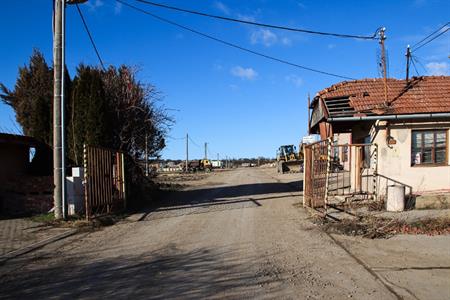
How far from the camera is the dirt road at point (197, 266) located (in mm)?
6254

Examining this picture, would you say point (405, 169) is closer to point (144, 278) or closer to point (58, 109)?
point (58, 109)

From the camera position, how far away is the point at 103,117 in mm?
17188

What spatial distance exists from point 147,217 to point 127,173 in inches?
189

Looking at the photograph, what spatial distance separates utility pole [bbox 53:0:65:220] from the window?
11.6 m

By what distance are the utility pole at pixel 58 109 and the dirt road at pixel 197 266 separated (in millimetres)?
2031

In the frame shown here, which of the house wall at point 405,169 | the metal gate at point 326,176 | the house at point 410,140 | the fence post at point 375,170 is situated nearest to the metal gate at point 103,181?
the metal gate at point 326,176

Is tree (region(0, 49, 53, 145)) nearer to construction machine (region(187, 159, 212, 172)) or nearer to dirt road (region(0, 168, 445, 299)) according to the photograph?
dirt road (region(0, 168, 445, 299))

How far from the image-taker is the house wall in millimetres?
15781

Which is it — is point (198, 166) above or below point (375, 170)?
below

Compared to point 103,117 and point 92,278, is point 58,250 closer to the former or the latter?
point 92,278

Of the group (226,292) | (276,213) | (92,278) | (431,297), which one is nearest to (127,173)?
(276,213)

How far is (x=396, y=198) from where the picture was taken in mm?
14250

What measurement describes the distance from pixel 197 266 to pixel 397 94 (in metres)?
12.7

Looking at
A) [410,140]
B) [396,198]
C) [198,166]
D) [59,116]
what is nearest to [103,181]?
[59,116]
